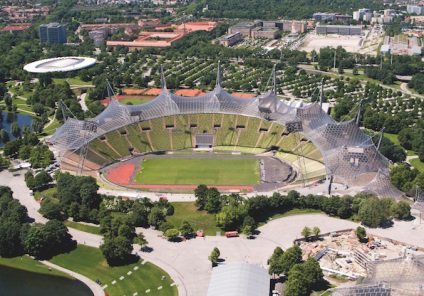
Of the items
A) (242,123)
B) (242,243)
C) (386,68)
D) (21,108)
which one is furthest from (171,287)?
(386,68)

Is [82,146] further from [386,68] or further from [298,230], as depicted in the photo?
[386,68]

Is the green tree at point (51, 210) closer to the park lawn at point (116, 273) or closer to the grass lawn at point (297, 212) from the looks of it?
the park lawn at point (116, 273)

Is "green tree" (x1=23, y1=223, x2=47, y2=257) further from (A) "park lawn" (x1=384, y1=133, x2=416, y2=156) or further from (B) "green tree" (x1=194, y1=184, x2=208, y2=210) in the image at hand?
(A) "park lawn" (x1=384, y1=133, x2=416, y2=156)

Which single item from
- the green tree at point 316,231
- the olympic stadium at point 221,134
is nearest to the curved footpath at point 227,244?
the green tree at point 316,231

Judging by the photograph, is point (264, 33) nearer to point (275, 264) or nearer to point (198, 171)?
point (198, 171)

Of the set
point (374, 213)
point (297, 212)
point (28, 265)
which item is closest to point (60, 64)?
point (28, 265)

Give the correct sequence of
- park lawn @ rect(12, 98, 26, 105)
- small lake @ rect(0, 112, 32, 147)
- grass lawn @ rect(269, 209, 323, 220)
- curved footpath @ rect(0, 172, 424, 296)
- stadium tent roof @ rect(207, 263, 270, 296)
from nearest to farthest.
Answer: stadium tent roof @ rect(207, 263, 270, 296)
curved footpath @ rect(0, 172, 424, 296)
grass lawn @ rect(269, 209, 323, 220)
small lake @ rect(0, 112, 32, 147)
park lawn @ rect(12, 98, 26, 105)

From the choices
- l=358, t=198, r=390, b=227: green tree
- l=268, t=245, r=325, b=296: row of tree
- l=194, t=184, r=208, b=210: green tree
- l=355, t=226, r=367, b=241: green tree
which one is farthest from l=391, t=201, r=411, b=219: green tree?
l=194, t=184, r=208, b=210: green tree
